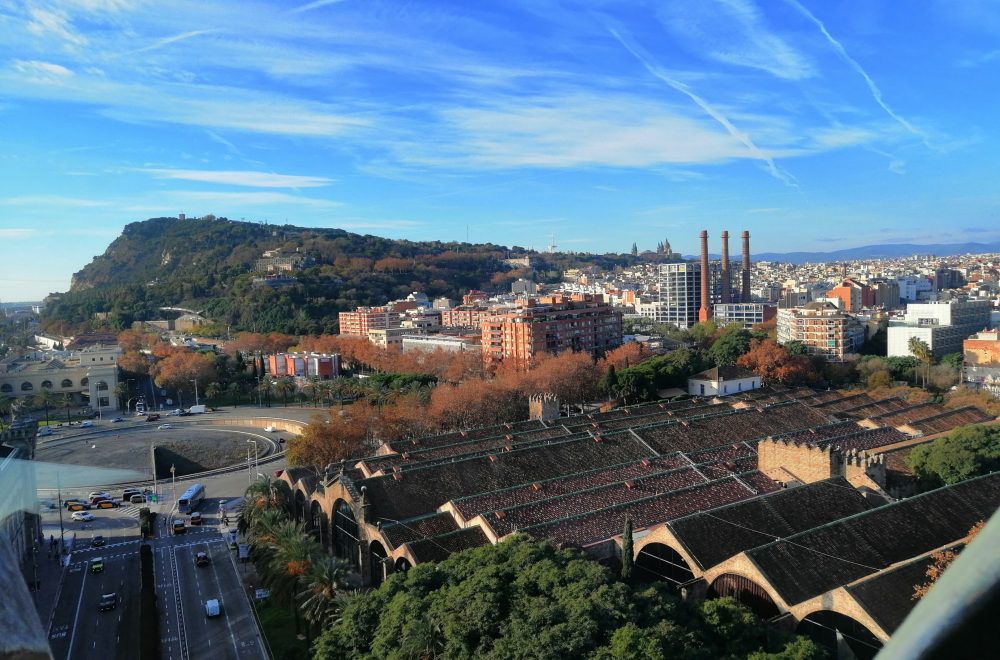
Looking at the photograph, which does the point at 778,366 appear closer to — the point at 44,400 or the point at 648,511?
the point at 648,511

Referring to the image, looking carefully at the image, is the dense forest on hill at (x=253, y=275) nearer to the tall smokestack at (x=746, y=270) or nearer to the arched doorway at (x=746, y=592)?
the tall smokestack at (x=746, y=270)

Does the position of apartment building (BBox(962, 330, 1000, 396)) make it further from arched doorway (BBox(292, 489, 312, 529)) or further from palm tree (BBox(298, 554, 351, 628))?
palm tree (BBox(298, 554, 351, 628))

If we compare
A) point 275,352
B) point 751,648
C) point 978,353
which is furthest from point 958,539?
point 275,352

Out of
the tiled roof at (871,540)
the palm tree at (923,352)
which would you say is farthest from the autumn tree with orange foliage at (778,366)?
the tiled roof at (871,540)

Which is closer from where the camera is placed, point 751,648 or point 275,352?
point 751,648

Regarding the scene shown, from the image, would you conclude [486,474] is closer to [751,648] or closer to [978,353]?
[751,648]

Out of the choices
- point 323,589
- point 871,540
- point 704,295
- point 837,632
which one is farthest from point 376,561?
point 704,295
